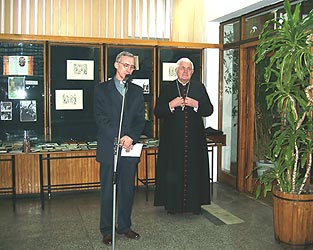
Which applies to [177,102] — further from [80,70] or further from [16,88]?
[16,88]

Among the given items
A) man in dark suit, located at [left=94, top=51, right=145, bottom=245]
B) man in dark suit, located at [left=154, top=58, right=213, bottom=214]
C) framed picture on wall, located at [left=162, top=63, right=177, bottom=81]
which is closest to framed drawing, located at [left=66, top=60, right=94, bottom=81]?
framed picture on wall, located at [left=162, top=63, right=177, bottom=81]

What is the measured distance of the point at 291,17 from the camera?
340 centimetres

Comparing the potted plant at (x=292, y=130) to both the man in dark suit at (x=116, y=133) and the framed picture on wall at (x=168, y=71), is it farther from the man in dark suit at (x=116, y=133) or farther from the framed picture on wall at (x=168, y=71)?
the framed picture on wall at (x=168, y=71)

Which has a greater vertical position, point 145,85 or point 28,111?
point 145,85

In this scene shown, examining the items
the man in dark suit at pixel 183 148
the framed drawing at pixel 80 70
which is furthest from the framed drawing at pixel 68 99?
the man in dark suit at pixel 183 148

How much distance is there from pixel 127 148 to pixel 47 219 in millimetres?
1504

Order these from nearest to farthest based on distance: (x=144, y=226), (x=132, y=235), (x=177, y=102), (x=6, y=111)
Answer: (x=132, y=235), (x=144, y=226), (x=177, y=102), (x=6, y=111)

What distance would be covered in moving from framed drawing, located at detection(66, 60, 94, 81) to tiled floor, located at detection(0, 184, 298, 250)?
1622 mm

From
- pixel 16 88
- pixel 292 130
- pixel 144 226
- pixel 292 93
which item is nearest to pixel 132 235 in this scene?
pixel 144 226

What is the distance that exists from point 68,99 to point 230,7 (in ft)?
8.21

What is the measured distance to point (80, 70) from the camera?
17.9 ft

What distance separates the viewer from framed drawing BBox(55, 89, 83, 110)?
17.7ft

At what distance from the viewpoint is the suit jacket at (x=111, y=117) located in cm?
357

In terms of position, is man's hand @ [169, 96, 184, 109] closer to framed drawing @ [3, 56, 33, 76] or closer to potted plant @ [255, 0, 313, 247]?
potted plant @ [255, 0, 313, 247]
